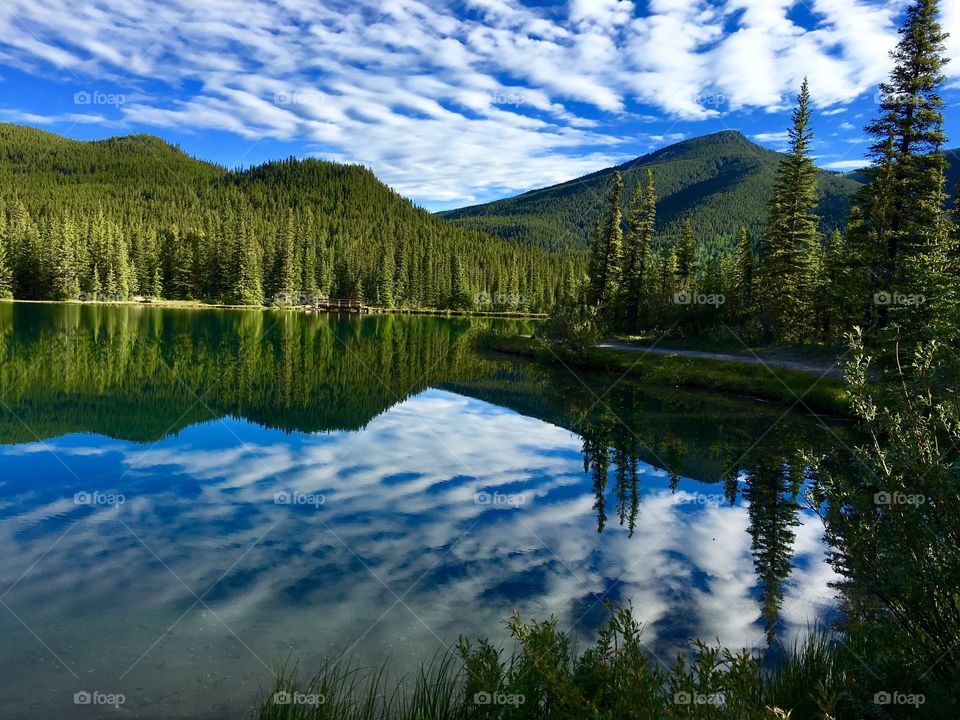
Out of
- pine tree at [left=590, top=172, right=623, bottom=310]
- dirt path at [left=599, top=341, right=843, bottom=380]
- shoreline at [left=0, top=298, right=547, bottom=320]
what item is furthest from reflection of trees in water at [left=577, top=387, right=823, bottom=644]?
shoreline at [left=0, top=298, right=547, bottom=320]

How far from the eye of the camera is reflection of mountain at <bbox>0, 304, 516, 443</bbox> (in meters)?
23.5

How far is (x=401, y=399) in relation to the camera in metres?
32.1

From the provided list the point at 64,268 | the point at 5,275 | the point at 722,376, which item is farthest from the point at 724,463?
the point at 5,275

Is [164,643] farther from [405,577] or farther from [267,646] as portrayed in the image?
[405,577]

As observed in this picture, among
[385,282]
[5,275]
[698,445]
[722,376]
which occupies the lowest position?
[698,445]

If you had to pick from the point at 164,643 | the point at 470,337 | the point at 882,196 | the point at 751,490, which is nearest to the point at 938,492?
the point at 164,643

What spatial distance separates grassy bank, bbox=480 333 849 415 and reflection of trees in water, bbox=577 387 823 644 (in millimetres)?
4324

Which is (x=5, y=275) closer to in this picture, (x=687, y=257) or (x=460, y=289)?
(x=460, y=289)

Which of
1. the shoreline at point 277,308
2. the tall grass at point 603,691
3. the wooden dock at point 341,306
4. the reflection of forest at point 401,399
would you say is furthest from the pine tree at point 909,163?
the wooden dock at point 341,306

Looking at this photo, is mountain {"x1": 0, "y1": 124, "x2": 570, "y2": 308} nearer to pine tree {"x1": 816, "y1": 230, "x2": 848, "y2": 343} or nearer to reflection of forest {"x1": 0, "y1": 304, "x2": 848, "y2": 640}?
reflection of forest {"x1": 0, "y1": 304, "x2": 848, "y2": 640}

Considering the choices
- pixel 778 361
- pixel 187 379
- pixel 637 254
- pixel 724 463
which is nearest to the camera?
pixel 724 463

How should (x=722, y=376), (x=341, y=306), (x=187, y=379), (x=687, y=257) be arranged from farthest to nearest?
(x=341, y=306), (x=687, y=257), (x=722, y=376), (x=187, y=379)

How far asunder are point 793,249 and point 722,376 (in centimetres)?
1771

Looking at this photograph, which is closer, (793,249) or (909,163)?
(909,163)
